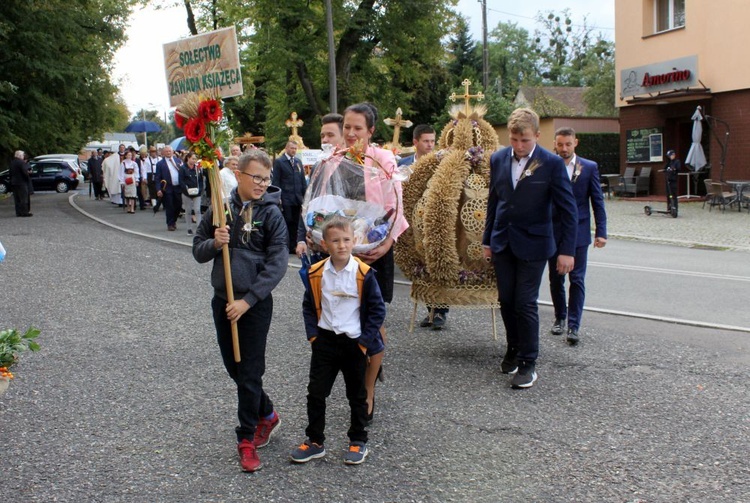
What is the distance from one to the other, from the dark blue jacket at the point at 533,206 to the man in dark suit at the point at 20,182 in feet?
59.2

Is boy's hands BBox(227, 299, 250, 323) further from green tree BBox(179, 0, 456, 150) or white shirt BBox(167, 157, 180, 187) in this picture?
green tree BBox(179, 0, 456, 150)

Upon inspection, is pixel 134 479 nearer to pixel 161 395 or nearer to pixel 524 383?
pixel 161 395

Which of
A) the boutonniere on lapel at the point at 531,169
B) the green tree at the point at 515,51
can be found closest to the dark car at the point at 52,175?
the boutonniere on lapel at the point at 531,169

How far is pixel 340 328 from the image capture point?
4.65m

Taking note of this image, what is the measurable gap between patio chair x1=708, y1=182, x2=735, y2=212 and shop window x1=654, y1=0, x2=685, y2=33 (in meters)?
6.47

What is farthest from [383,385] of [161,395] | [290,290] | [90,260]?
[90,260]

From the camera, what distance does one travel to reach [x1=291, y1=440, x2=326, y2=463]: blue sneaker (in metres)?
4.55

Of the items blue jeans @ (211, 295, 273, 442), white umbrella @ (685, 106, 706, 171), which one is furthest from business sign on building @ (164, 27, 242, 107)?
white umbrella @ (685, 106, 706, 171)

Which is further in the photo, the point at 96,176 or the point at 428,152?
the point at 96,176

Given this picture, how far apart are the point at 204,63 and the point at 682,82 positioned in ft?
51.8

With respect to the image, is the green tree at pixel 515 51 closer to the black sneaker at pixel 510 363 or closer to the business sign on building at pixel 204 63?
the business sign on building at pixel 204 63

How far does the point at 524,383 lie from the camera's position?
5926mm

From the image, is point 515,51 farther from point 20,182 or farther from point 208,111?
point 208,111

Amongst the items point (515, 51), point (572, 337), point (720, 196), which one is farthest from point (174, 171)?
point (515, 51)
